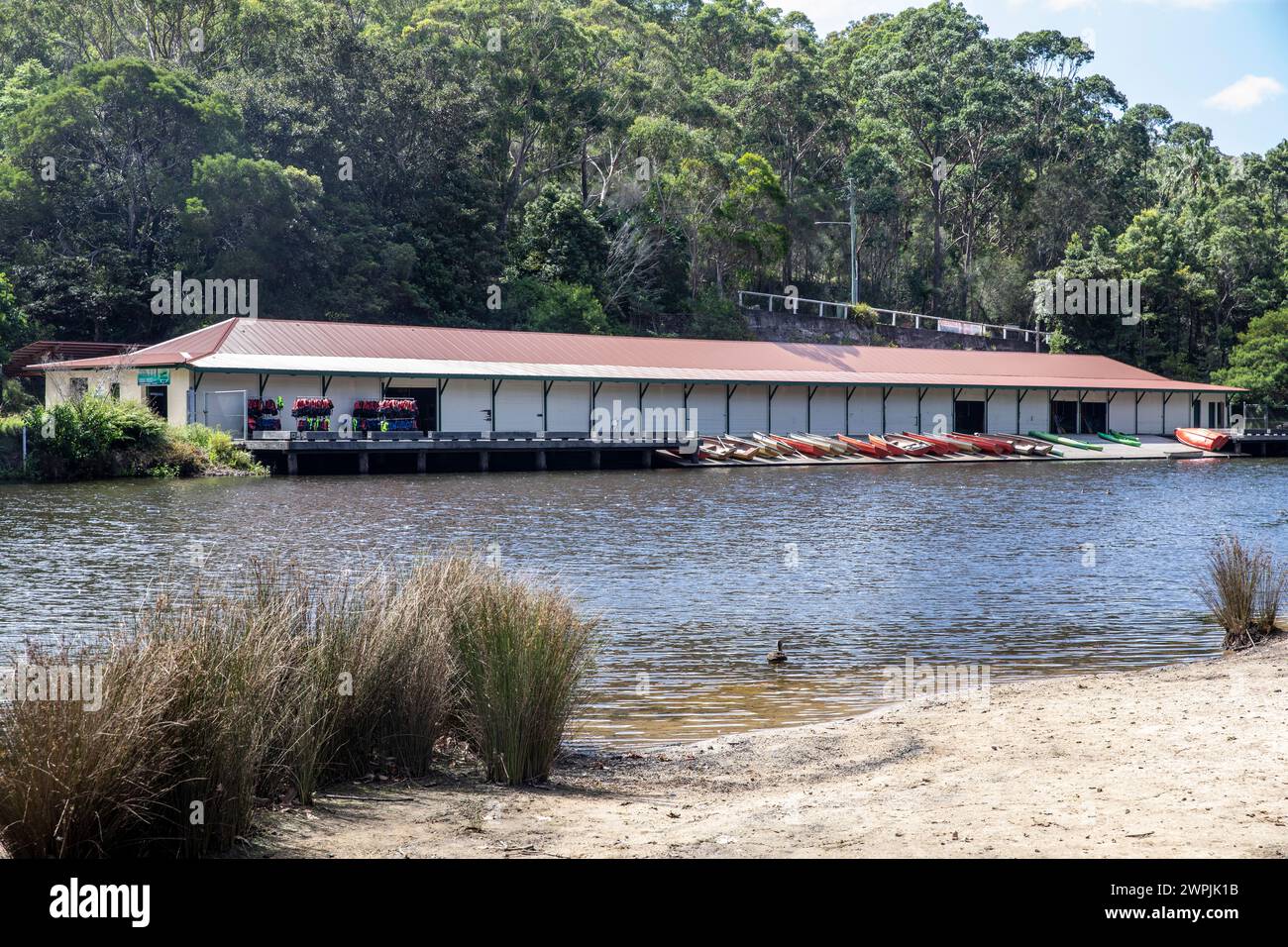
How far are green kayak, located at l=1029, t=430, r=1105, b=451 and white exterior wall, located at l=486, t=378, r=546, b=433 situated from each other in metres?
24.2

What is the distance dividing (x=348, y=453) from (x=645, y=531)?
1911 cm

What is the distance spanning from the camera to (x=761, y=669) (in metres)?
11.4

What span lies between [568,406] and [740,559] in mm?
27222

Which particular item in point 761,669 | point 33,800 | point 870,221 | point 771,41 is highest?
point 771,41

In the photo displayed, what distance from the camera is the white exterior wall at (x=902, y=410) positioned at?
5472 centimetres

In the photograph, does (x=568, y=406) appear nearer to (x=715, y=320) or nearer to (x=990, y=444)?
(x=990, y=444)

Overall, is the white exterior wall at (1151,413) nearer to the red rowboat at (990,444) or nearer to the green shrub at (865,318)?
the red rowboat at (990,444)

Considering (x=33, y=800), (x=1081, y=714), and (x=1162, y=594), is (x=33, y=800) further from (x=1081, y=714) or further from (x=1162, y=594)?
(x=1162, y=594)

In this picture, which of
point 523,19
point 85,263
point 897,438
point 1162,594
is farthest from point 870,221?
point 1162,594

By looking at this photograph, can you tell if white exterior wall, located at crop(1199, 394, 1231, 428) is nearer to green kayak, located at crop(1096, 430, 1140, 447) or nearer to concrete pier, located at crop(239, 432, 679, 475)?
green kayak, located at crop(1096, 430, 1140, 447)

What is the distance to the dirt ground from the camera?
5.40 meters
